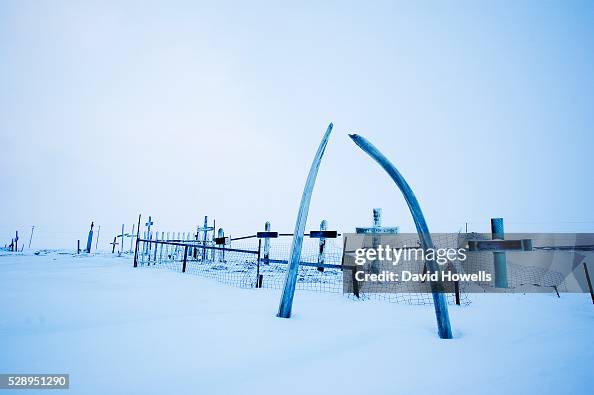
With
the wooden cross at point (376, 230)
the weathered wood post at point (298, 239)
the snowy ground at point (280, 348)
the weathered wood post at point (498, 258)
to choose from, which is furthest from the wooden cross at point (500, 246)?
the wooden cross at point (376, 230)

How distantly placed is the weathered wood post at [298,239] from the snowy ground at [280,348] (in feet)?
0.81

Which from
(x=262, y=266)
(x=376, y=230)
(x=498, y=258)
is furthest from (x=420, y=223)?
(x=262, y=266)

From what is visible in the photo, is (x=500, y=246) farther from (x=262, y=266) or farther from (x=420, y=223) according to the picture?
(x=262, y=266)

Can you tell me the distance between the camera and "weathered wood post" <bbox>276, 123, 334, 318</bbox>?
156 inches

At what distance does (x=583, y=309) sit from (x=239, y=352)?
643 centimetres

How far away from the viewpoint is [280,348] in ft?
9.02

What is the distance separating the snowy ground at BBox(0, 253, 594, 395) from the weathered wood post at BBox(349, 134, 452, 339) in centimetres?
24

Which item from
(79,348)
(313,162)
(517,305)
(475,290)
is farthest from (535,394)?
(475,290)

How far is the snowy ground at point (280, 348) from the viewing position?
202 cm

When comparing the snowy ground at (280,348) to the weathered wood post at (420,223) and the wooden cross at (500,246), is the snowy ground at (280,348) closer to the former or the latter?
the weathered wood post at (420,223)

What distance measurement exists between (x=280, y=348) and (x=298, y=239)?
5.26 feet

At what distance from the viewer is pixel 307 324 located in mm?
3699

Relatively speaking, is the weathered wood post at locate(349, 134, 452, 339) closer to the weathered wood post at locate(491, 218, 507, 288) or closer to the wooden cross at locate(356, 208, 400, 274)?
the weathered wood post at locate(491, 218, 507, 288)

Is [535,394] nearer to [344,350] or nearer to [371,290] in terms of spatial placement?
[344,350]
